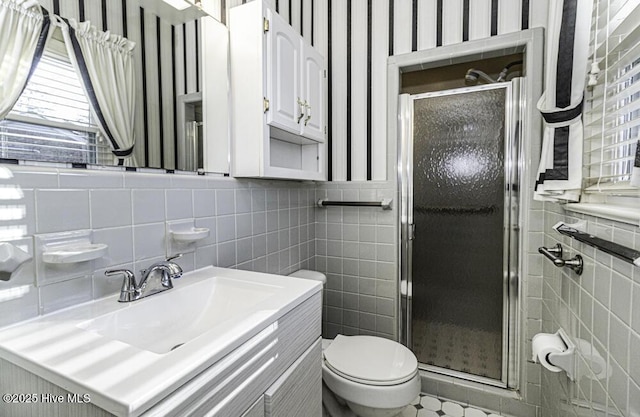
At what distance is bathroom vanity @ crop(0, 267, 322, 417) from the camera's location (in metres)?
0.53

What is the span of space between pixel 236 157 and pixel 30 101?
71 cm

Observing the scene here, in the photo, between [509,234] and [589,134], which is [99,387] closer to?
[589,134]

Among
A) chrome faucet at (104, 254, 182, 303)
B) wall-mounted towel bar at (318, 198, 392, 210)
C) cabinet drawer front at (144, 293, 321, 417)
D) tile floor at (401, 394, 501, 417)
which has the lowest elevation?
tile floor at (401, 394, 501, 417)

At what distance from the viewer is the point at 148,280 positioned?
98 centimetres

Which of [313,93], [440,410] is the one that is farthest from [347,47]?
[440,410]

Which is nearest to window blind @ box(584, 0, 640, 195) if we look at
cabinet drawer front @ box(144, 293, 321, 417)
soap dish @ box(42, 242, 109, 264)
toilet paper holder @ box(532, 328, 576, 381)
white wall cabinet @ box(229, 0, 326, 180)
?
toilet paper holder @ box(532, 328, 576, 381)

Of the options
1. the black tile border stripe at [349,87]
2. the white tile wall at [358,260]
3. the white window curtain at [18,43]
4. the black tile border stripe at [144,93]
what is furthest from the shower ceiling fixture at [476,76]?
the white window curtain at [18,43]

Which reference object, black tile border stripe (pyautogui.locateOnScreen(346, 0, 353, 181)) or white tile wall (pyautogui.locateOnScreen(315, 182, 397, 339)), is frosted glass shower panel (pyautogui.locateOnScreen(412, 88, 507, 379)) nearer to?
white tile wall (pyautogui.locateOnScreen(315, 182, 397, 339))

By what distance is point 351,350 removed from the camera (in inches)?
62.1

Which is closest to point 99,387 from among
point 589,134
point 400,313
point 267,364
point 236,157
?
point 267,364

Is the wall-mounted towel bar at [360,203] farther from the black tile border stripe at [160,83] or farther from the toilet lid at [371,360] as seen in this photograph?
the black tile border stripe at [160,83]

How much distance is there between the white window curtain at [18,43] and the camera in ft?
2.50

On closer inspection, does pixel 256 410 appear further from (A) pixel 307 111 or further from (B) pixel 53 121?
(A) pixel 307 111

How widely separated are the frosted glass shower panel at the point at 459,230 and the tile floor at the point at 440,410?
0.20 meters
